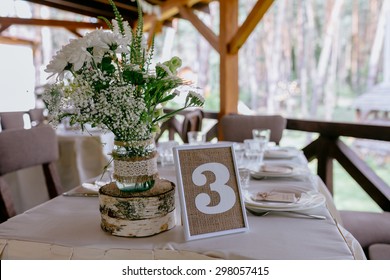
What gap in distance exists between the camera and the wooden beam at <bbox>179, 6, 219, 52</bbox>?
398 cm

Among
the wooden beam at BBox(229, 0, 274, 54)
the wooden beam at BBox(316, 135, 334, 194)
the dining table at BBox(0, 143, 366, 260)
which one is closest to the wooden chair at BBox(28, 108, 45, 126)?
the wooden beam at BBox(229, 0, 274, 54)

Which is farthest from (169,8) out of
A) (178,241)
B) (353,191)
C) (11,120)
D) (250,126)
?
(353,191)

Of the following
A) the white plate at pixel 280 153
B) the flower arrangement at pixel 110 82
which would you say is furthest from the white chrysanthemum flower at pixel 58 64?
the white plate at pixel 280 153

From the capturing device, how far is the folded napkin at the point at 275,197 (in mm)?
1050

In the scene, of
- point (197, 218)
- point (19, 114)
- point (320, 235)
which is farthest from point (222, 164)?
point (19, 114)

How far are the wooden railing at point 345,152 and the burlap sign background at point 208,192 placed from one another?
1.55 m

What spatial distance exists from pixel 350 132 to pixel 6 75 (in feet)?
8.51

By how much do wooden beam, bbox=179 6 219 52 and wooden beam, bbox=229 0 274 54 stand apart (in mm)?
213

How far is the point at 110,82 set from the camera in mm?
845

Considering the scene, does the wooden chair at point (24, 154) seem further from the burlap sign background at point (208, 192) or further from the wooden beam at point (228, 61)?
the wooden beam at point (228, 61)

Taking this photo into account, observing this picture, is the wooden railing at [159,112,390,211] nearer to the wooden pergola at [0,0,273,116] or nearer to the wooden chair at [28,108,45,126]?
the wooden pergola at [0,0,273,116]
